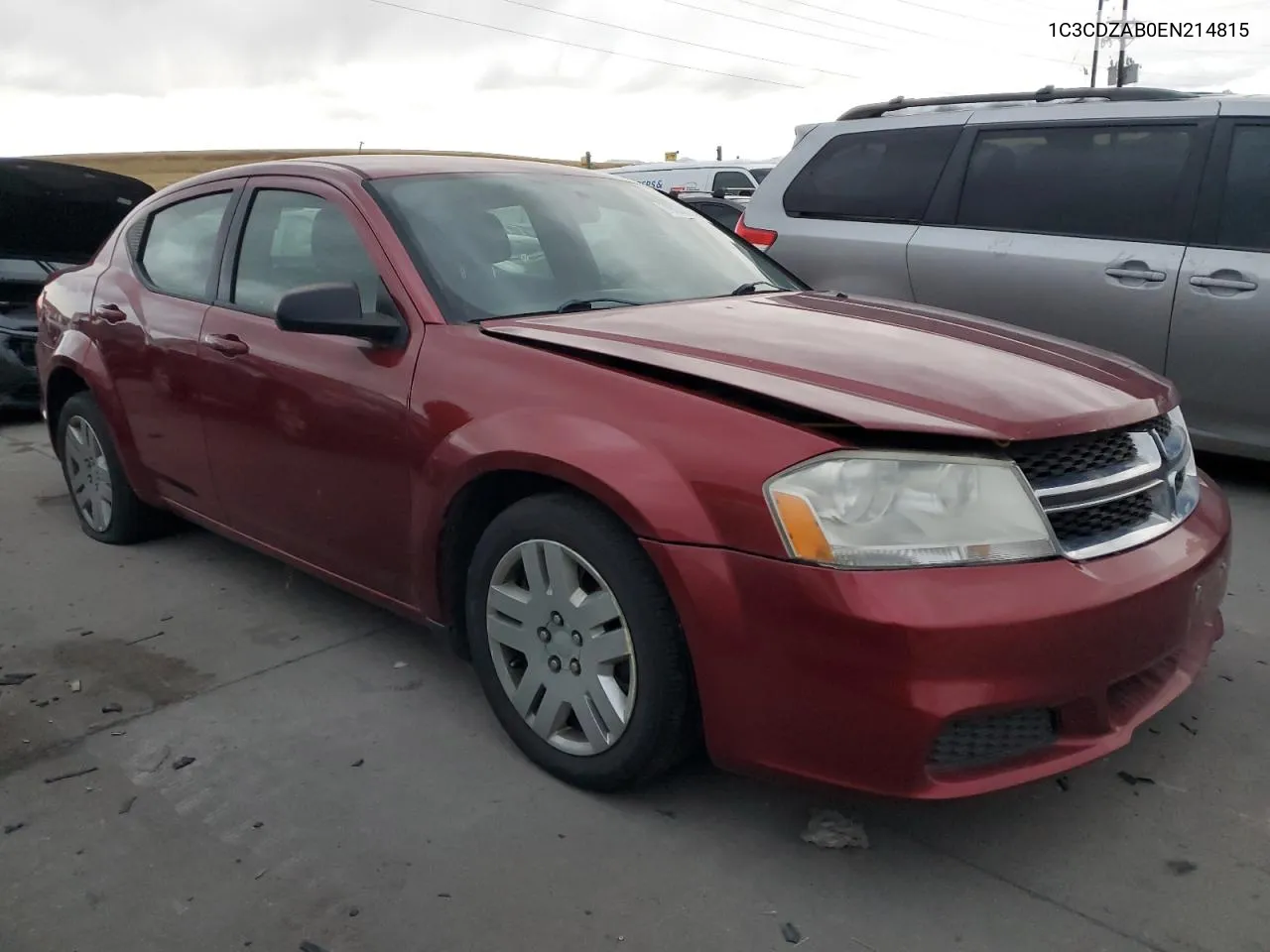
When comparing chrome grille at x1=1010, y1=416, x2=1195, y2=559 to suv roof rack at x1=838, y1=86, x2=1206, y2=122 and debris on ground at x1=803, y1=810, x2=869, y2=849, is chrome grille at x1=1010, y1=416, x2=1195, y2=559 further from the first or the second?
suv roof rack at x1=838, y1=86, x2=1206, y2=122

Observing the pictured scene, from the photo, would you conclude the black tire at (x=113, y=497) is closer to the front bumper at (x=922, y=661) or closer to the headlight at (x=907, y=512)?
the front bumper at (x=922, y=661)

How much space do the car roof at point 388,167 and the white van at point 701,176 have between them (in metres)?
16.9

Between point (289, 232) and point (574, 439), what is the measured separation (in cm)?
164

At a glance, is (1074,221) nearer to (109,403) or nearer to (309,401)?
(309,401)

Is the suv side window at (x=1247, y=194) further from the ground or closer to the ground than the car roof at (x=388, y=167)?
closer to the ground

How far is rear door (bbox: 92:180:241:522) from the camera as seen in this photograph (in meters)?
3.93

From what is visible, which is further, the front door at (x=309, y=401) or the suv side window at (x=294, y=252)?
the suv side window at (x=294, y=252)

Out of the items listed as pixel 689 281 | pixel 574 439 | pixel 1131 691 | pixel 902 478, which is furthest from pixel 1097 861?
pixel 689 281

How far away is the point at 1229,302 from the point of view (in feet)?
15.9

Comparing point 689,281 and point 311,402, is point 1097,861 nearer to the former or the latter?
point 689,281

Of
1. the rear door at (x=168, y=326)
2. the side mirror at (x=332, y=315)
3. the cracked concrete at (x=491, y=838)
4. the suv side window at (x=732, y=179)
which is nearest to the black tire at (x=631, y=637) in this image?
the cracked concrete at (x=491, y=838)

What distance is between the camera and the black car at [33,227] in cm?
691

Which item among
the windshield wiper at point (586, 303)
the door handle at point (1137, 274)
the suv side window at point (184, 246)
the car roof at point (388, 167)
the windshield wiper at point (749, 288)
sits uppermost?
the car roof at point (388, 167)

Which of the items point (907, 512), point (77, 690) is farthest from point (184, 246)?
point (907, 512)
